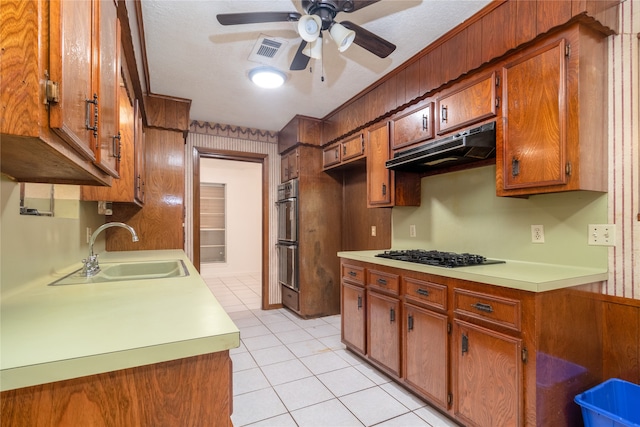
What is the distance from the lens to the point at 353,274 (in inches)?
105

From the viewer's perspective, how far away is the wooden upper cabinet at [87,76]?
2.20 feet

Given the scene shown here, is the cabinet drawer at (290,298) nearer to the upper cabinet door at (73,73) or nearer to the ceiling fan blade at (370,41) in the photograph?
the ceiling fan blade at (370,41)

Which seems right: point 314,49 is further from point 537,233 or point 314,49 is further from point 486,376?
point 486,376

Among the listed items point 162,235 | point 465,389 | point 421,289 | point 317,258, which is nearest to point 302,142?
point 317,258

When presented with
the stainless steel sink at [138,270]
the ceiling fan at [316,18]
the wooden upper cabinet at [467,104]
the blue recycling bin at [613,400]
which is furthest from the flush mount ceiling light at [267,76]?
the blue recycling bin at [613,400]

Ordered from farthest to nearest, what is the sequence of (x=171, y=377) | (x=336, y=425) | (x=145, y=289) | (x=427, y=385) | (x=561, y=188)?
(x=427, y=385), (x=336, y=425), (x=561, y=188), (x=145, y=289), (x=171, y=377)

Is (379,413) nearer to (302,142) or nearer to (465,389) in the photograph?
(465,389)

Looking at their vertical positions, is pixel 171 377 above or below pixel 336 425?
above

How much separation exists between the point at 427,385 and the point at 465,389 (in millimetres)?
293

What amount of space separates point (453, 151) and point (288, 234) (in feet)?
8.17

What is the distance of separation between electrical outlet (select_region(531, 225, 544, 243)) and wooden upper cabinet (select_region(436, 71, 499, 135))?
748mm

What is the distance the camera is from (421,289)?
196cm

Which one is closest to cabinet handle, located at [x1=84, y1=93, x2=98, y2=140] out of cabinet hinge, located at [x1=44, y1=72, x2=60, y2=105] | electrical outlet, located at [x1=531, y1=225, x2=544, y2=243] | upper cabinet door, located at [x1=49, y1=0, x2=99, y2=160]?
upper cabinet door, located at [x1=49, y1=0, x2=99, y2=160]

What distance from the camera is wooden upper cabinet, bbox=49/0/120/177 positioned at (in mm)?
671
